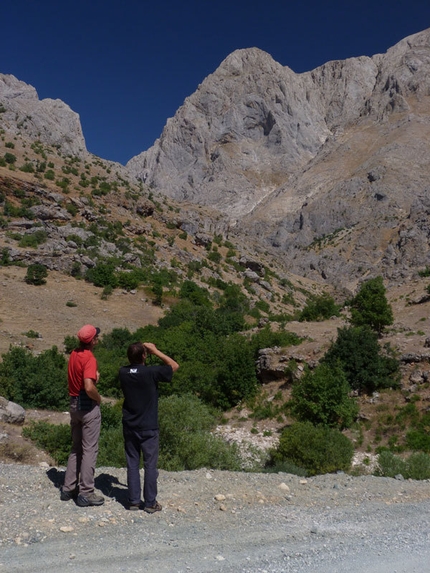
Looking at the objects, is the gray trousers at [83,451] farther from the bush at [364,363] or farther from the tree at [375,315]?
the tree at [375,315]

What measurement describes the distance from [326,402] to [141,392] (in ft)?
33.3

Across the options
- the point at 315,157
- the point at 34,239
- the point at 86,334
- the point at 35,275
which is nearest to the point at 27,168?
the point at 34,239

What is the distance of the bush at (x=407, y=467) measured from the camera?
24.5 ft

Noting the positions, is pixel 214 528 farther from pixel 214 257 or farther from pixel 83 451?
pixel 214 257

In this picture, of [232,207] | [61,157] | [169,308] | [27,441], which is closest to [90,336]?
[27,441]

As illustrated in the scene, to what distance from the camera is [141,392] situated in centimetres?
475

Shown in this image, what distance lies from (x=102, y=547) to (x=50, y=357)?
1327 centimetres

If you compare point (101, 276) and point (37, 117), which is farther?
point (37, 117)

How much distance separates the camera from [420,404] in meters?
13.8

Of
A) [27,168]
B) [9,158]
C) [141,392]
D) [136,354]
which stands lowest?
[141,392]

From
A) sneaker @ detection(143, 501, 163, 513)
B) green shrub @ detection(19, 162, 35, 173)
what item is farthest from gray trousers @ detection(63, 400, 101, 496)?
green shrub @ detection(19, 162, 35, 173)

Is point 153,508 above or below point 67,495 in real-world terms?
below

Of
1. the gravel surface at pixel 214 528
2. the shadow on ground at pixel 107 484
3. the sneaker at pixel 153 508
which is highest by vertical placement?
the shadow on ground at pixel 107 484

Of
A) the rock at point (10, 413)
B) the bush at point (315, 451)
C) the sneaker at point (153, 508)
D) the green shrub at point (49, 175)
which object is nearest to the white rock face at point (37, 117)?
the green shrub at point (49, 175)
